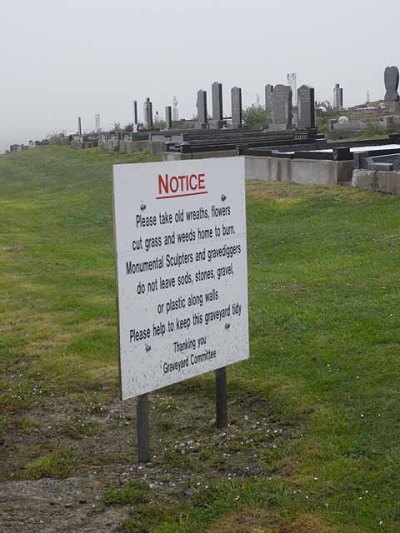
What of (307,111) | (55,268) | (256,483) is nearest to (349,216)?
→ (55,268)

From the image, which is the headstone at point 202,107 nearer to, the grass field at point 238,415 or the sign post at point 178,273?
the grass field at point 238,415

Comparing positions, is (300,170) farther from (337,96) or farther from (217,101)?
(337,96)

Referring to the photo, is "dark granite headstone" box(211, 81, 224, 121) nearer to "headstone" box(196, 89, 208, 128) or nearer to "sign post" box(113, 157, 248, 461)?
"headstone" box(196, 89, 208, 128)

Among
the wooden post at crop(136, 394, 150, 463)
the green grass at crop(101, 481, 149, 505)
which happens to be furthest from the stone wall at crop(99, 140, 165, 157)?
the green grass at crop(101, 481, 149, 505)

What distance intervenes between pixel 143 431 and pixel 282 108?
87.6 ft

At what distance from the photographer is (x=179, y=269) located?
4.91m

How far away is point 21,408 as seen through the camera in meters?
5.86

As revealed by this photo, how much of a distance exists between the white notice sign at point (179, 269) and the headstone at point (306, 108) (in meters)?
22.0

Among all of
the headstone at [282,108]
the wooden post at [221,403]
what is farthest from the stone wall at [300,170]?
the headstone at [282,108]

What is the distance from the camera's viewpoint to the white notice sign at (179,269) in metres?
4.60

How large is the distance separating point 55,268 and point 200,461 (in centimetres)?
660

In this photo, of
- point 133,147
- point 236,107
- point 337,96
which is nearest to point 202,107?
point 236,107

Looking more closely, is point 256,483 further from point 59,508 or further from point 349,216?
point 349,216

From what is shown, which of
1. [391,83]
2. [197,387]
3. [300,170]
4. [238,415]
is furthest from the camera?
[391,83]
